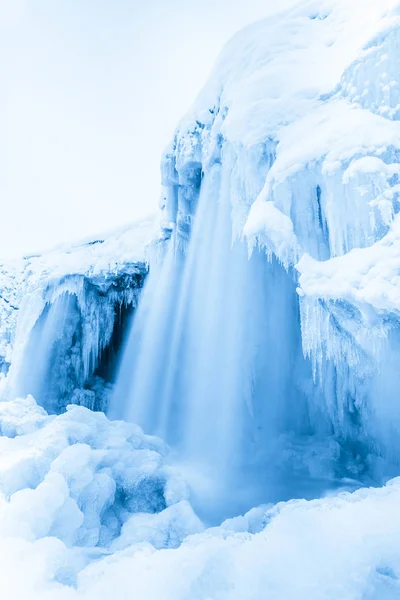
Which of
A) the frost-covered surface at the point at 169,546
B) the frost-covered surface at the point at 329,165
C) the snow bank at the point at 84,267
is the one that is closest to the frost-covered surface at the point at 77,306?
the snow bank at the point at 84,267

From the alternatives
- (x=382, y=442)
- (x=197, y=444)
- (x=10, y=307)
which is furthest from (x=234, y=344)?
(x=10, y=307)

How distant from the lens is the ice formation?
298 centimetres

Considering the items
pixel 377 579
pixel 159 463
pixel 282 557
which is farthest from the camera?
pixel 159 463

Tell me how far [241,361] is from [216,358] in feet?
3.17

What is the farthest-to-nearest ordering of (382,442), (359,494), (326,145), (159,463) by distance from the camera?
(382,442) < (159,463) < (326,145) < (359,494)

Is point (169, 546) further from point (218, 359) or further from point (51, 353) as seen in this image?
point (51, 353)

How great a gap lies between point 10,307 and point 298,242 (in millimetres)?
12682

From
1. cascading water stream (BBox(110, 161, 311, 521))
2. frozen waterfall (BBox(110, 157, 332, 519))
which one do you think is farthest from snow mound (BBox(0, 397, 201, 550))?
frozen waterfall (BBox(110, 157, 332, 519))

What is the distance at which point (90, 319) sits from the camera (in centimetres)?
1222

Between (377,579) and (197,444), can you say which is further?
(197,444)

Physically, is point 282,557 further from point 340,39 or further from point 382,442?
point 340,39

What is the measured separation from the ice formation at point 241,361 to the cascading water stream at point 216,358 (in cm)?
6

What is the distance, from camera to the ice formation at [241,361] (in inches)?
117

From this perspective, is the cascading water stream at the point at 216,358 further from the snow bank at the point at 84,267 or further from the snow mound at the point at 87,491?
the snow mound at the point at 87,491
